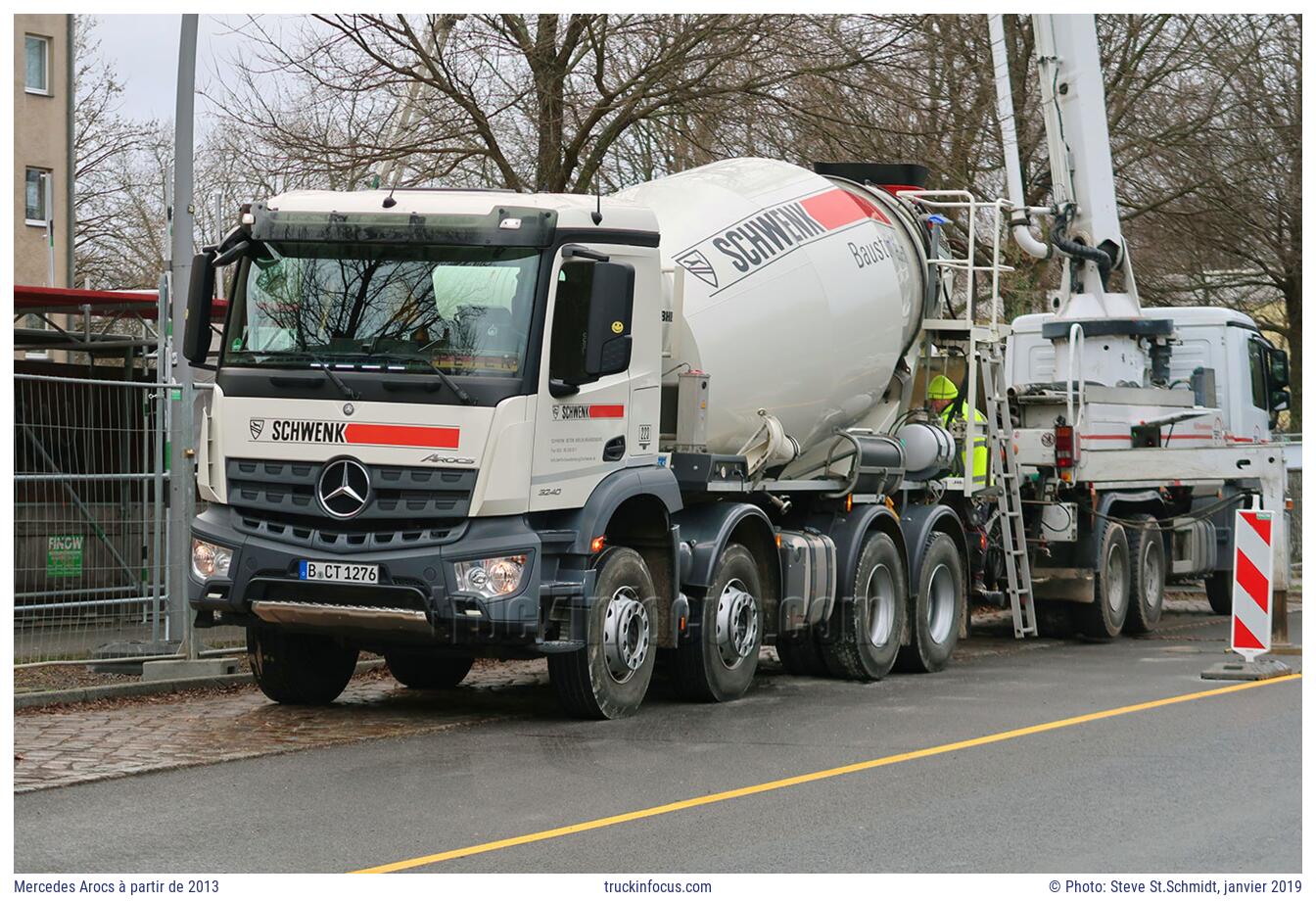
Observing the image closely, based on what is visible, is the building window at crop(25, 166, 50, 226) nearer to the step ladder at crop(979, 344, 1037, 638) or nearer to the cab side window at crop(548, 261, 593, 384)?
the step ladder at crop(979, 344, 1037, 638)

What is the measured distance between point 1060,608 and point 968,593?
8.42 ft

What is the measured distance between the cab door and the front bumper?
0.36 metres

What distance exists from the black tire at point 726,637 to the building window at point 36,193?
90.6ft

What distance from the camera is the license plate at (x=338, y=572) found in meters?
9.95

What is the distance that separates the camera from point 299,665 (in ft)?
37.4

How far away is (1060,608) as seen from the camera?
1734 cm

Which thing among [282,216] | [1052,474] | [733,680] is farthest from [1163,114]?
[282,216]

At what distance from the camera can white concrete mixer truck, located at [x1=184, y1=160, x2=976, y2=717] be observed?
9.89 m

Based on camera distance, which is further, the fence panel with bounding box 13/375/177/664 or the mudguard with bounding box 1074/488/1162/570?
the mudguard with bounding box 1074/488/1162/570

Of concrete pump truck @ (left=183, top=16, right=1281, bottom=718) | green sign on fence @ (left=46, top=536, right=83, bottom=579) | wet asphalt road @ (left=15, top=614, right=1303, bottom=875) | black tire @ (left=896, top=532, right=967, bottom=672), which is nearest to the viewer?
wet asphalt road @ (left=15, top=614, right=1303, bottom=875)

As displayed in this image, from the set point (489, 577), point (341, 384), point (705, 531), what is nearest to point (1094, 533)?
point (705, 531)

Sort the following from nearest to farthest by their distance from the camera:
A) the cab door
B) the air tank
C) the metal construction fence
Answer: the cab door → the air tank → the metal construction fence

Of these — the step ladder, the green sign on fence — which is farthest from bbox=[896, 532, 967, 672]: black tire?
the green sign on fence

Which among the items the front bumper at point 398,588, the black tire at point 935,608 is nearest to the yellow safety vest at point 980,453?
the black tire at point 935,608
